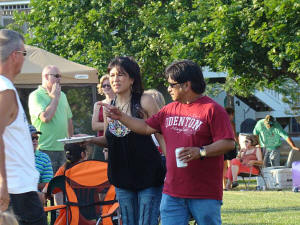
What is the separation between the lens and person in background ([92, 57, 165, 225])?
5.38 metres

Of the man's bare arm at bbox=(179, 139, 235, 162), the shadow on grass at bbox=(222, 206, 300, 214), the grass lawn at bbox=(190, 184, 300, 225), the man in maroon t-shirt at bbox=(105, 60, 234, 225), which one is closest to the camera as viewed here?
the man's bare arm at bbox=(179, 139, 235, 162)

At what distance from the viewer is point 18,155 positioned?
13.8 ft

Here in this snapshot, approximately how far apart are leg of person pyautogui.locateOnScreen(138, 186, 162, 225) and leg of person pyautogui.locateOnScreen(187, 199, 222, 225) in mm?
504

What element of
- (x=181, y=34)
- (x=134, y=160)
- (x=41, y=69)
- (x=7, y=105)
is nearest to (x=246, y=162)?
(x=181, y=34)

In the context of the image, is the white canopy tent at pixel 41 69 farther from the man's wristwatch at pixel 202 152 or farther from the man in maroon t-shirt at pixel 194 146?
the man's wristwatch at pixel 202 152

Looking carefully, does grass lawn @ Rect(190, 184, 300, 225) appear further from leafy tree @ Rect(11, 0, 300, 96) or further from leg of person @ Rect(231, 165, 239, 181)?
leafy tree @ Rect(11, 0, 300, 96)

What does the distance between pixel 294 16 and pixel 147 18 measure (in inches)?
220

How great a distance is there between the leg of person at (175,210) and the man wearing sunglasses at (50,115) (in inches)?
146

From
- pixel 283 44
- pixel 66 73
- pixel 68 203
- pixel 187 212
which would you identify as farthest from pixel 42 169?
pixel 283 44

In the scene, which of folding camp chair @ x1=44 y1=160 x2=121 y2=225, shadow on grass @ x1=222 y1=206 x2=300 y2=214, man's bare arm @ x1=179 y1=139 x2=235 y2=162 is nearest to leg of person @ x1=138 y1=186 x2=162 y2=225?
man's bare arm @ x1=179 y1=139 x2=235 y2=162

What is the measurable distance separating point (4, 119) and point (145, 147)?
167cm

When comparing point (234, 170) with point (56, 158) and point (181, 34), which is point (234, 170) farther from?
point (56, 158)

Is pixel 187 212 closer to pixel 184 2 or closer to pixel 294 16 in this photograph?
pixel 294 16

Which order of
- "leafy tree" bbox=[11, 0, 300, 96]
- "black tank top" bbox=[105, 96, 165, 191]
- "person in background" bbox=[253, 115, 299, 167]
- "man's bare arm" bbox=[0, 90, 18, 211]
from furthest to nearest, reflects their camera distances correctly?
"leafy tree" bbox=[11, 0, 300, 96] → "person in background" bbox=[253, 115, 299, 167] → "black tank top" bbox=[105, 96, 165, 191] → "man's bare arm" bbox=[0, 90, 18, 211]
